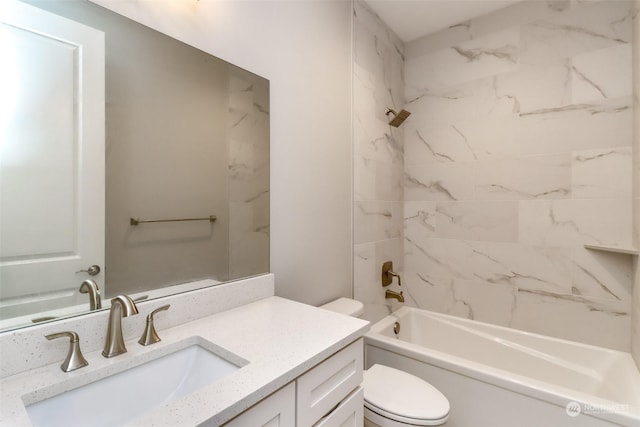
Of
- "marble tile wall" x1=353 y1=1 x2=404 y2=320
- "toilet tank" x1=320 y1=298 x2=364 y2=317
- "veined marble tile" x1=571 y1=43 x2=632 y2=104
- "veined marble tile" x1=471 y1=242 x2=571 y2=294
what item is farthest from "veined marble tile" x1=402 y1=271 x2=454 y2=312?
"veined marble tile" x1=571 y1=43 x2=632 y2=104

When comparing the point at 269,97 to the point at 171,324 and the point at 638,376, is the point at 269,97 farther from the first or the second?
the point at 638,376

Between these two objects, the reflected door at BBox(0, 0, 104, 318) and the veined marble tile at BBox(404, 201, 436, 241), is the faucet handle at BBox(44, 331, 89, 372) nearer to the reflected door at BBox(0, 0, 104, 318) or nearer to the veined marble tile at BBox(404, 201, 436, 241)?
the reflected door at BBox(0, 0, 104, 318)

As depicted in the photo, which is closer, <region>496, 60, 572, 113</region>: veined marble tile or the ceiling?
<region>496, 60, 572, 113</region>: veined marble tile

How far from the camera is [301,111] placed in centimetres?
158

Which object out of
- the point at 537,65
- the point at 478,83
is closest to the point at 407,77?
the point at 478,83

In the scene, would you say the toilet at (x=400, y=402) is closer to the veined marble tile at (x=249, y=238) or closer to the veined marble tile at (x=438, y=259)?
the veined marble tile at (x=249, y=238)

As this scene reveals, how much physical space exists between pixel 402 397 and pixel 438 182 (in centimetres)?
160

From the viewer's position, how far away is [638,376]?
1.47 m

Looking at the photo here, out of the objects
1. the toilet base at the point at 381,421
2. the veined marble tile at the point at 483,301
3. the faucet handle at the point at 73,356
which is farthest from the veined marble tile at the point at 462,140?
the faucet handle at the point at 73,356

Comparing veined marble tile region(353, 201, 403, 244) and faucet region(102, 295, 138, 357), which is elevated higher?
veined marble tile region(353, 201, 403, 244)

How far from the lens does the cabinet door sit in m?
0.65

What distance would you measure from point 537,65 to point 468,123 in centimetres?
52

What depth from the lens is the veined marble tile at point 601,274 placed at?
5.58ft

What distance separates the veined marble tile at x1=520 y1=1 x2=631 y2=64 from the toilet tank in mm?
2015
